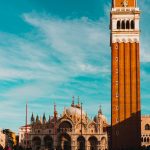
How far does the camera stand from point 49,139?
4392 inches

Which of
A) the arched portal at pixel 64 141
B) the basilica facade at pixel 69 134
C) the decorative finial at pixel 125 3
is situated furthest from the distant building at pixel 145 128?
the decorative finial at pixel 125 3

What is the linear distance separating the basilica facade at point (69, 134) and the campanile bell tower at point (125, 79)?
27.4m

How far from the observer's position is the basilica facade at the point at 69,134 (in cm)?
10931

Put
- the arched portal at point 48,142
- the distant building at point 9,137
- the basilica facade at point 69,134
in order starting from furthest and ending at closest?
the distant building at point 9,137
the arched portal at point 48,142
the basilica facade at point 69,134

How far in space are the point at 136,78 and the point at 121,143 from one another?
1260 cm

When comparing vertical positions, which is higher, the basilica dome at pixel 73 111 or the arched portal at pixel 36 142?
the basilica dome at pixel 73 111

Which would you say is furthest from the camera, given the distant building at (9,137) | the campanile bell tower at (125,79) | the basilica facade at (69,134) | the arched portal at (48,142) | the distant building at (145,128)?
the distant building at (9,137)

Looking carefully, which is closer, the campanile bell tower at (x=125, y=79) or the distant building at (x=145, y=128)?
the campanile bell tower at (x=125, y=79)

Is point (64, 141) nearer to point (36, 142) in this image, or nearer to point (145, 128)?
point (36, 142)

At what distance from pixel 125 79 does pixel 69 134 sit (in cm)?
3135

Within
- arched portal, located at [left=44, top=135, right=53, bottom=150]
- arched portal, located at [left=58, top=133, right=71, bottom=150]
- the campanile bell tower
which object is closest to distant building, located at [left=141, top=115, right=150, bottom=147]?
arched portal, located at [left=58, top=133, right=71, bottom=150]

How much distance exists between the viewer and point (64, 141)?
11144 centimetres

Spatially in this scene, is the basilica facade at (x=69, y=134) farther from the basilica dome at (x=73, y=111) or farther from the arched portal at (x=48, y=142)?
the basilica dome at (x=73, y=111)

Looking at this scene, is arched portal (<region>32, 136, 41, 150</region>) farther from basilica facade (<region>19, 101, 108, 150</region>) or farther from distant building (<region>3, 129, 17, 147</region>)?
distant building (<region>3, 129, 17, 147</region>)
